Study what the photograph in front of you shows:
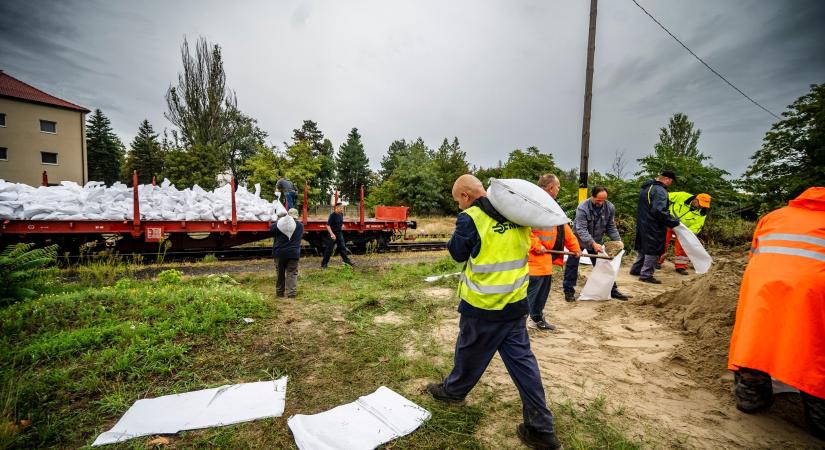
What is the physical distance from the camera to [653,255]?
630 cm

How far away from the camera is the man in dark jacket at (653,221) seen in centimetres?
583

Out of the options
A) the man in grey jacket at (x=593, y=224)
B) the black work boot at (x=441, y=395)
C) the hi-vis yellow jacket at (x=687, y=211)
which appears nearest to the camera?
the black work boot at (x=441, y=395)

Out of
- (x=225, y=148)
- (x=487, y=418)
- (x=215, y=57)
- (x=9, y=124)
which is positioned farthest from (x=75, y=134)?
(x=487, y=418)

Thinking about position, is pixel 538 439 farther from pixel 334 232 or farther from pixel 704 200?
pixel 704 200

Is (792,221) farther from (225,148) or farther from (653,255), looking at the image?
(225,148)

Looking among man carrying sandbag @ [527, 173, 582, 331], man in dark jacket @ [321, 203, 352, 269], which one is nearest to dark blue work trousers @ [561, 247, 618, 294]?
man carrying sandbag @ [527, 173, 582, 331]

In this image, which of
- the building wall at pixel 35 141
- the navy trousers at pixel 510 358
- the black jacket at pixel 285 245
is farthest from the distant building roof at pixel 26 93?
the navy trousers at pixel 510 358

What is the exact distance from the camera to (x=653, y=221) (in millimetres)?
6035

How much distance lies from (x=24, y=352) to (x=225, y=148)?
29176mm

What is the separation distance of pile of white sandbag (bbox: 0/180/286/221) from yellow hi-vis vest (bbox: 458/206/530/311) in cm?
813

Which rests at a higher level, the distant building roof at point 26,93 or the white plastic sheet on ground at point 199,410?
the distant building roof at point 26,93

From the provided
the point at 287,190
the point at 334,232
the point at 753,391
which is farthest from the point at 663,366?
the point at 287,190

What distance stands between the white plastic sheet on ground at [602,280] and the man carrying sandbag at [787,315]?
2.61m

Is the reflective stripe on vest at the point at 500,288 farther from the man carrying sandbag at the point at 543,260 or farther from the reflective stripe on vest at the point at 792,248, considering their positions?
the reflective stripe on vest at the point at 792,248
